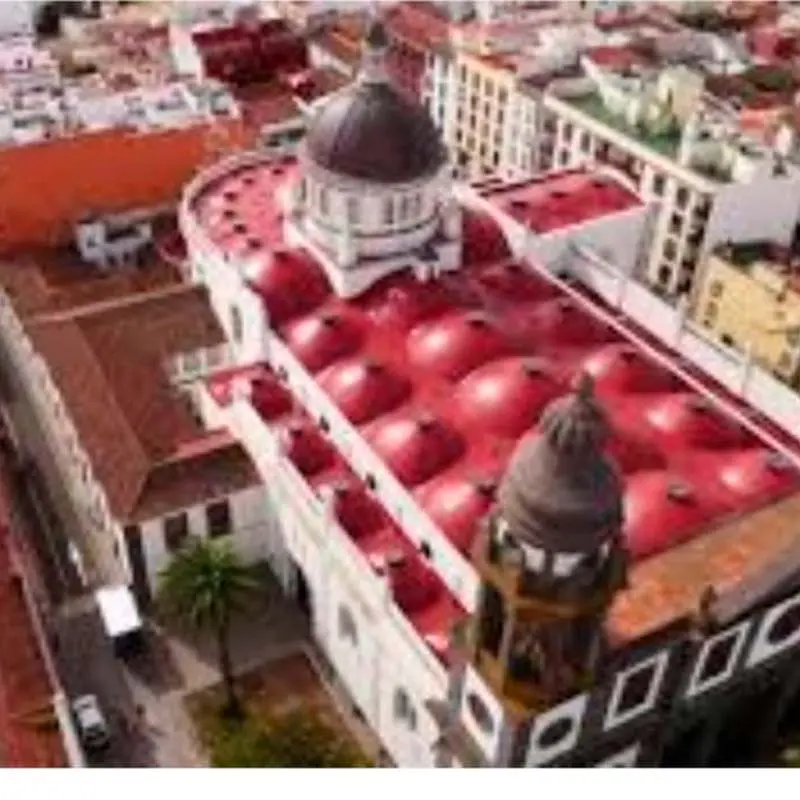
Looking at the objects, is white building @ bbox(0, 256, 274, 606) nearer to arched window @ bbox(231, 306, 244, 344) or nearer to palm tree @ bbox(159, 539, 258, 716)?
arched window @ bbox(231, 306, 244, 344)

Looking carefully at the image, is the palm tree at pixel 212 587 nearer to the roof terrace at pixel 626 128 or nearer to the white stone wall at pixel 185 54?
the roof terrace at pixel 626 128

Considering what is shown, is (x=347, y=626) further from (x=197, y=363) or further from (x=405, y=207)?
(x=405, y=207)

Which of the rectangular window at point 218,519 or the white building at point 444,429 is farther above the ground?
the white building at point 444,429

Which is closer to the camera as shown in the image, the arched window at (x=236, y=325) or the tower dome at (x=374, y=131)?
the tower dome at (x=374, y=131)

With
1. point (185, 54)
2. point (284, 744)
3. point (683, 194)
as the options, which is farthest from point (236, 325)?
point (185, 54)

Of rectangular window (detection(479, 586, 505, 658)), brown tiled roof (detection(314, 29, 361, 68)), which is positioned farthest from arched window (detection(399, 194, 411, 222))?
brown tiled roof (detection(314, 29, 361, 68))

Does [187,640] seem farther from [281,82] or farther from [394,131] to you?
[281,82]

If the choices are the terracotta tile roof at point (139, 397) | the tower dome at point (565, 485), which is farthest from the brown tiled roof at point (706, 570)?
the terracotta tile roof at point (139, 397)
